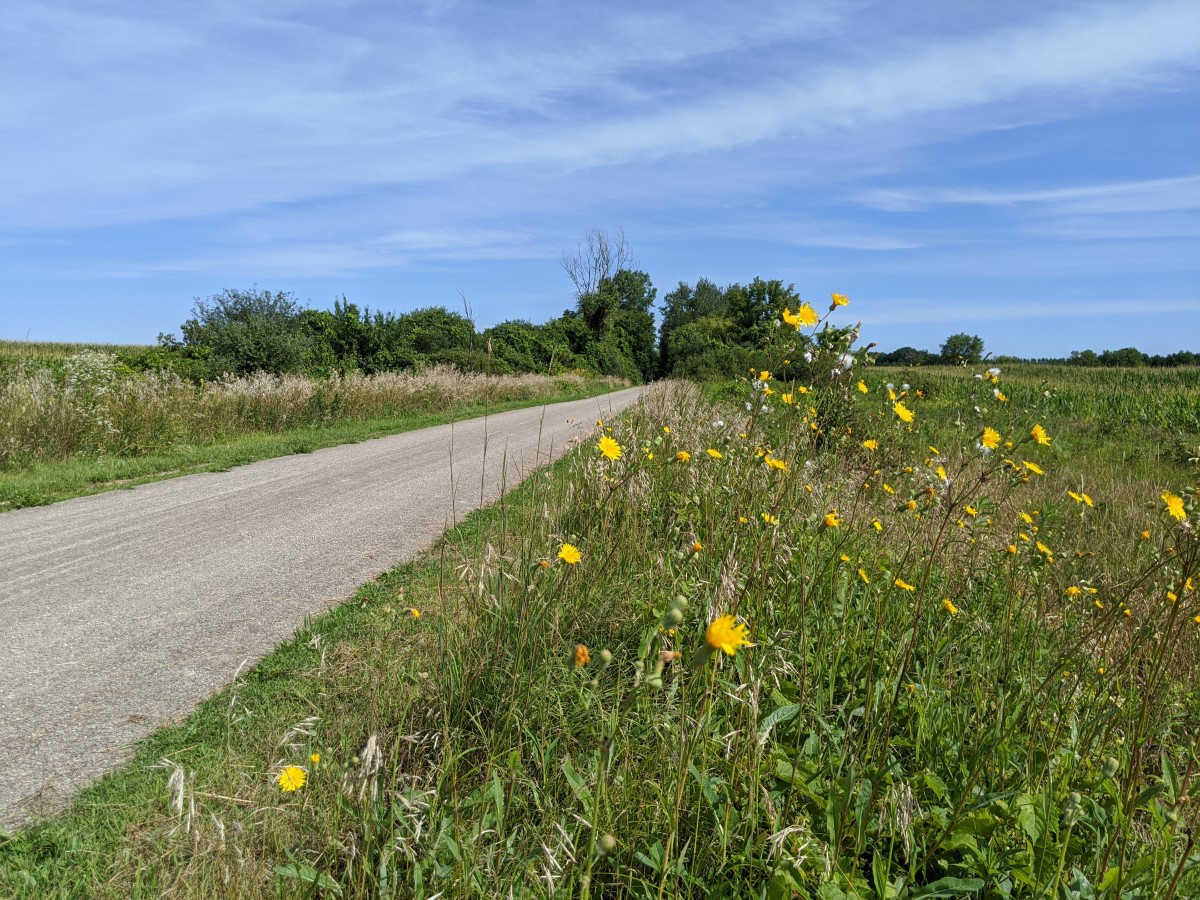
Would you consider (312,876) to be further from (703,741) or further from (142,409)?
(142,409)

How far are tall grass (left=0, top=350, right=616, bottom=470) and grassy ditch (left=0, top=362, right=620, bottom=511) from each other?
2 cm

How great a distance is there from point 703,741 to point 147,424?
1029cm

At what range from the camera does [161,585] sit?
4520mm

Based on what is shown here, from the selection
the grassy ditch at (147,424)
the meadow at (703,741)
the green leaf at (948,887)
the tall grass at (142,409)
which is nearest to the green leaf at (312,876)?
the meadow at (703,741)

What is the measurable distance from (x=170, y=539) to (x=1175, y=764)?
244 inches

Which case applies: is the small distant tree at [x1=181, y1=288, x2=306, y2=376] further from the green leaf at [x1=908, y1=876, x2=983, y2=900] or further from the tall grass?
the green leaf at [x1=908, y1=876, x2=983, y2=900]

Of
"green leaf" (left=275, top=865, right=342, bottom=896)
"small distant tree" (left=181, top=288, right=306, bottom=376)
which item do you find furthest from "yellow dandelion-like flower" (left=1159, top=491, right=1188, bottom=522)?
"small distant tree" (left=181, top=288, right=306, bottom=376)

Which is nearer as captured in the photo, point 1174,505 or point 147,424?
point 1174,505

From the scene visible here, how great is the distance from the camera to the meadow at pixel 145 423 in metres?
8.12

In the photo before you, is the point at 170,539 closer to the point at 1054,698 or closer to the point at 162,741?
the point at 162,741

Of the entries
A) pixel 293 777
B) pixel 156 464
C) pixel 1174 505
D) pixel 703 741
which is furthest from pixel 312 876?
pixel 156 464

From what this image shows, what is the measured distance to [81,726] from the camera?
2.96 meters

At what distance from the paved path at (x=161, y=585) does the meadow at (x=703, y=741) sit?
0.87ft

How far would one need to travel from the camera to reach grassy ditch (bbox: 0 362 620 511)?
8.07 m
